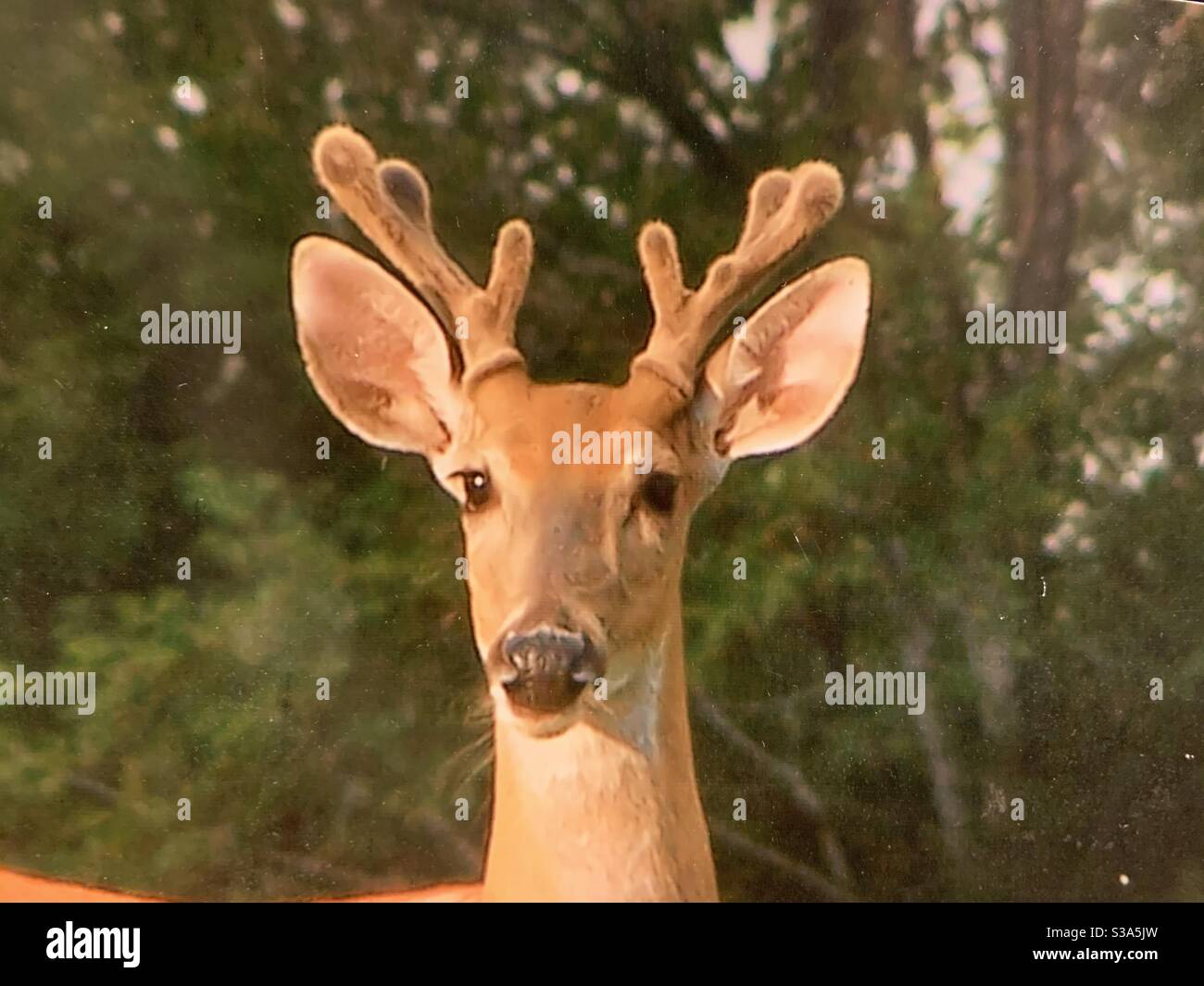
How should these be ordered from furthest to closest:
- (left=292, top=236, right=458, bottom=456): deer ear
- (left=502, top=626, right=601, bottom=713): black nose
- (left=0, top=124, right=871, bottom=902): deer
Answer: (left=292, top=236, right=458, bottom=456): deer ear
(left=0, top=124, right=871, bottom=902): deer
(left=502, top=626, right=601, bottom=713): black nose

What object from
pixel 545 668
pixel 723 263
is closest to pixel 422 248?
pixel 723 263

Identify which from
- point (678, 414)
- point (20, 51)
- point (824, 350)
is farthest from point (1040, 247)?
point (20, 51)

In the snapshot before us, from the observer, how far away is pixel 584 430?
6.06 feet

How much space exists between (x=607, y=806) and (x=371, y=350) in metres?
0.85

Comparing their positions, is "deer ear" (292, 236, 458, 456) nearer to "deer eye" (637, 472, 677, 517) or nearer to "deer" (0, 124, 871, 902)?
"deer" (0, 124, 871, 902)

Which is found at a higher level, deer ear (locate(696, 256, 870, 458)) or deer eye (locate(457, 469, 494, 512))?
deer ear (locate(696, 256, 870, 458))

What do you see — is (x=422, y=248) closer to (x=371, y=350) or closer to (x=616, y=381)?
(x=371, y=350)

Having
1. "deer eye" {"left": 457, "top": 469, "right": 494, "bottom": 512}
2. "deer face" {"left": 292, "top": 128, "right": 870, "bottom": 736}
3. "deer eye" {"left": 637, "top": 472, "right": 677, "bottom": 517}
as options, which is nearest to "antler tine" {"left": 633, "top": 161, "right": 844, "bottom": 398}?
"deer face" {"left": 292, "top": 128, "right": 870, "bottom": 736}

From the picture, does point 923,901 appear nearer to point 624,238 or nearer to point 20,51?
point 624,238

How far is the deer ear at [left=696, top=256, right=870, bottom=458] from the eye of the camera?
6.31ft

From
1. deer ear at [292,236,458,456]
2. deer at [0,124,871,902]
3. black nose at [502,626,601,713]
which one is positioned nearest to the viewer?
black nose at [502,626,601,713]

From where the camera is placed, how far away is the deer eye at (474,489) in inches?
72.7

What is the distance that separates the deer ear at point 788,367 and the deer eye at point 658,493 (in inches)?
4.8

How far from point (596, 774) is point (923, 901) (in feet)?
2.30
